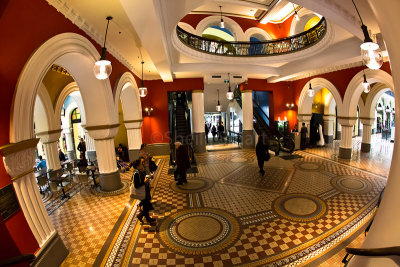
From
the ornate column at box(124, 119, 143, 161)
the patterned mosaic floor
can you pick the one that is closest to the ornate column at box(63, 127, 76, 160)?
the ornate column at box(124, 119, 143, 161)

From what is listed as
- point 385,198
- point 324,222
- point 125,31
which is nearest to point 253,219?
point 324,222

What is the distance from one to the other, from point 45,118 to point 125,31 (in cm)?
531

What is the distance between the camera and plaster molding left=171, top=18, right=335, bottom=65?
23.7 feet

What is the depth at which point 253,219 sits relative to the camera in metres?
4.34

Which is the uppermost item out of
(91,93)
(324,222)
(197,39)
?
(197,39)

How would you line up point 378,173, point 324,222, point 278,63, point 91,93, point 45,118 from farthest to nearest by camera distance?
1. point 278,63
2. point 45,118
3. point 378,173
4. point 91,93
5. point 324,222

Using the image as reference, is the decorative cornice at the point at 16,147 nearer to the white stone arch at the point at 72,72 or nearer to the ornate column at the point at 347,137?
the white stone arch at the point at 72,72

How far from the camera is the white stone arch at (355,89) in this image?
7.52m

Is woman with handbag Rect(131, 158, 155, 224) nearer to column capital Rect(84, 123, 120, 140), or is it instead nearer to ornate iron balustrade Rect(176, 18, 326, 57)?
column capital Rect(84, 123, 120, 140)

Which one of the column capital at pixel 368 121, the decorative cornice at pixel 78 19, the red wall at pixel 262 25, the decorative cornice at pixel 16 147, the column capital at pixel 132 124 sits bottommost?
the column capital at pixel 368 121

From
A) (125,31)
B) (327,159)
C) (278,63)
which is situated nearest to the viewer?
(125,31)

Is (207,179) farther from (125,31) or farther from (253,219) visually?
(125,31)

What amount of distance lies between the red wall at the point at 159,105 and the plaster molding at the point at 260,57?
84.1 inches

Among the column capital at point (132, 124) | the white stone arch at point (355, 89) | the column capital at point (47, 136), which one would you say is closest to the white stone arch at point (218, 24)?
the column capital at point (132, 124)
